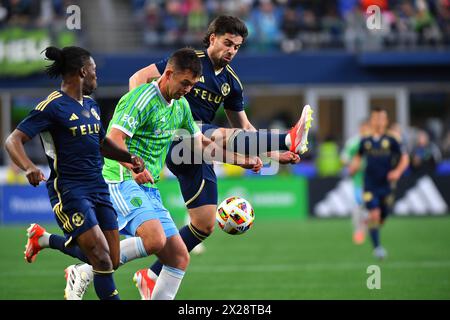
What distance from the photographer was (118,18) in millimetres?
28344

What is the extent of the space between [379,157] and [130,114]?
9.12 metres

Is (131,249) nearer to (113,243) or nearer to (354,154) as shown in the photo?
(113,243)

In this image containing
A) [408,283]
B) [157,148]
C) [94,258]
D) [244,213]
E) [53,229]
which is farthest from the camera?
[53,229]

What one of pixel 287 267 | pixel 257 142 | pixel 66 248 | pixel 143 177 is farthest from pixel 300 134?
pixel 287 267

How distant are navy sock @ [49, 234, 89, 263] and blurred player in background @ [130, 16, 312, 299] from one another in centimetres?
84

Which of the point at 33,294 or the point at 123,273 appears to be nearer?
the point at 33,294

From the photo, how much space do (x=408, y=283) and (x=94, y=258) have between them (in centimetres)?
513

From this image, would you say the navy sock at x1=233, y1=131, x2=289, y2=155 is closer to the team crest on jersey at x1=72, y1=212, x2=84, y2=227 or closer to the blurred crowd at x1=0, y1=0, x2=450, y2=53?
the team crest on jersey at x1=72, y1=212, x2=84, y2=227

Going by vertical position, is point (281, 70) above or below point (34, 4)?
below

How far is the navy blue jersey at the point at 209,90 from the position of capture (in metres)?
9.30

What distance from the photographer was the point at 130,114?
8.02 meters

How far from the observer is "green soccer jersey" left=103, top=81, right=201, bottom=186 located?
26.4 ft
